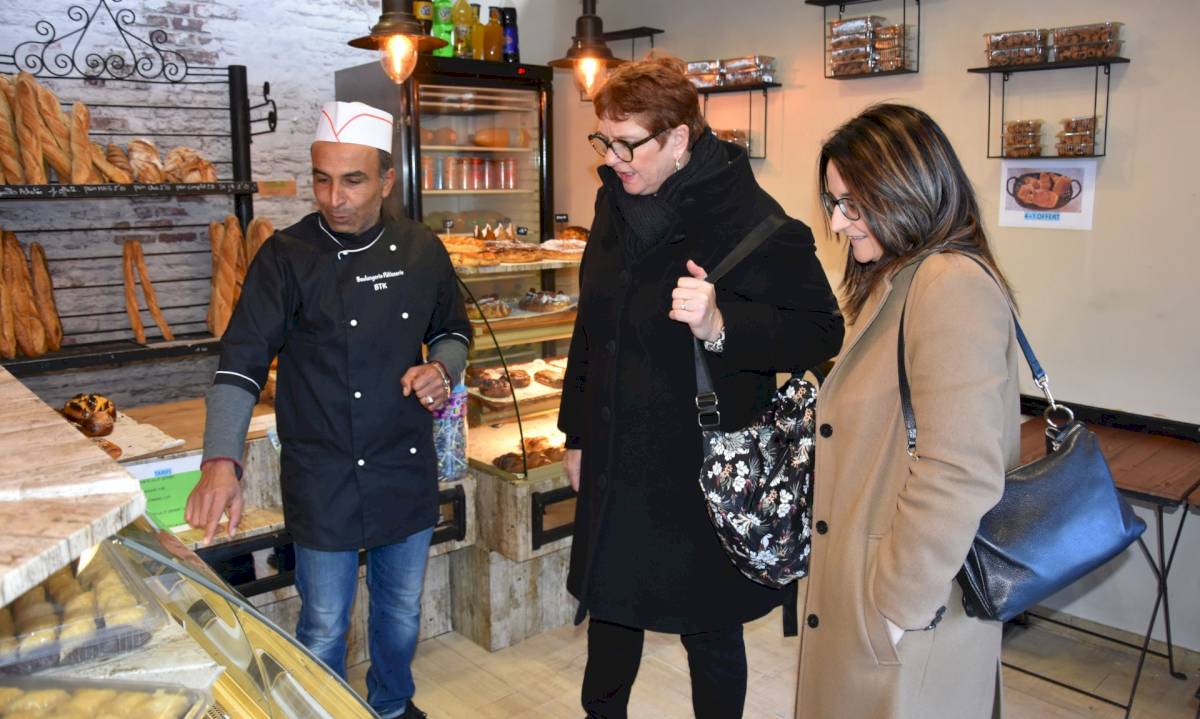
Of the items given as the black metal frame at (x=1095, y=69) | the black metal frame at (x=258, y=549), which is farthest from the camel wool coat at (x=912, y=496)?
the black metal frame at (x=1095, y=69)

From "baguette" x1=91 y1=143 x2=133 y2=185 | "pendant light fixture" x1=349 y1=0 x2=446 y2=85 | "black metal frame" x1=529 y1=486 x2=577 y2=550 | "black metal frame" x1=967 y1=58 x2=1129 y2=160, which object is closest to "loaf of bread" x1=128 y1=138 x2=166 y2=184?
"baguette" x1=91 y1=143 x2=133 y2=185

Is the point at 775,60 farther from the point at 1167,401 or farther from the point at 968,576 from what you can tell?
the point at 968,576

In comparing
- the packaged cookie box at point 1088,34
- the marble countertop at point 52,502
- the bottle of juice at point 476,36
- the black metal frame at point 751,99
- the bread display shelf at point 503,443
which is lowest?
the bread display shelf at point 503,443

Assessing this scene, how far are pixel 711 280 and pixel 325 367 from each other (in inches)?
41.3

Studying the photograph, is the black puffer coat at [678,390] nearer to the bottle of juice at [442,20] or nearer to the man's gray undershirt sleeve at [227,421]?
the man's gray undershirt sleeve at [227,421]

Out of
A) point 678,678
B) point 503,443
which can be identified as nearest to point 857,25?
point 503,443

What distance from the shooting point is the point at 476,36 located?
5117mm

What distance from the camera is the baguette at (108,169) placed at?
3703 millimetres

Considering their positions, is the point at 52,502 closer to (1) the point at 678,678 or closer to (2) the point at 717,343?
(2) the point at 717,343

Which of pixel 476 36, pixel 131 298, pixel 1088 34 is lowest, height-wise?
pixel 131 298

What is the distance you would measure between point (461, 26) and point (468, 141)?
61 centimetres

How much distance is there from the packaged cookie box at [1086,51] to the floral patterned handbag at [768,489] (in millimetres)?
2249

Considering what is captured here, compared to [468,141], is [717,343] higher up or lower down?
lower down

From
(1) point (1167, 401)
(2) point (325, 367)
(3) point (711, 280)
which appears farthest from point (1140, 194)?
(2) point (325, 367)
